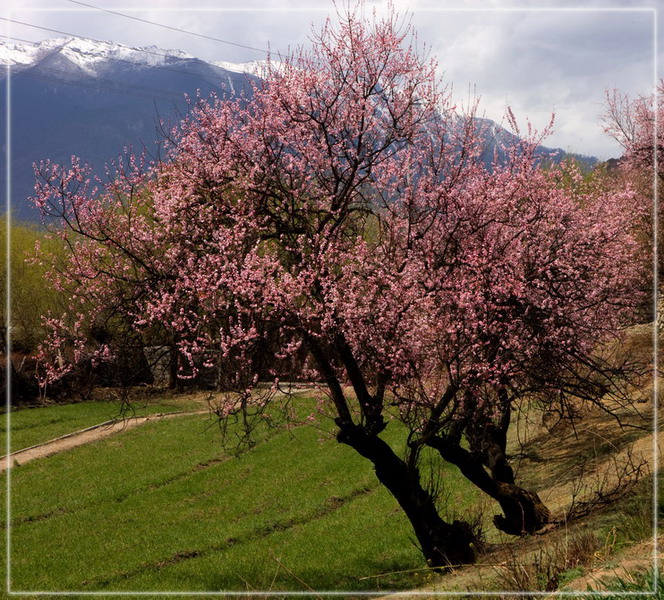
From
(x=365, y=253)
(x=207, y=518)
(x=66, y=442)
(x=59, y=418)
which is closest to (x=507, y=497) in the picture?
(x=365, y=253)

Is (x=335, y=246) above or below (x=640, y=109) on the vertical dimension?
below

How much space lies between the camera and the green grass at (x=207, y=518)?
48.8ft

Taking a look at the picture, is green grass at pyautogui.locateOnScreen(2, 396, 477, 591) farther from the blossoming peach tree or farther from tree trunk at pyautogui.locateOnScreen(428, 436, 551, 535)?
the blossoming peach tree

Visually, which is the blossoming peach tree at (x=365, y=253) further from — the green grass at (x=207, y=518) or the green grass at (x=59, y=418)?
the green grass at (x=59, y=418)

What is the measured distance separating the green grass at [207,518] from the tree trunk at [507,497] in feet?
7.05

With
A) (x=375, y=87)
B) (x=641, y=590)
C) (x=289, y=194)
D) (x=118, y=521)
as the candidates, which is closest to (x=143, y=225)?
(x=289, y=194)

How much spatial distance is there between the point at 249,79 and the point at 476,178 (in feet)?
14.1

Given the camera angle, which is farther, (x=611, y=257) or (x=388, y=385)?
(x=611, y=257)

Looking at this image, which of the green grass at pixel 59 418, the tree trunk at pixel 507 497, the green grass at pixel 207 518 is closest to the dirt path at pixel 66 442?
the green grass at pixel 59 418

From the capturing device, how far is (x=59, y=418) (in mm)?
33344

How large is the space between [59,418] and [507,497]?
2556 centimetres

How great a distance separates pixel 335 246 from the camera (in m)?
11.1

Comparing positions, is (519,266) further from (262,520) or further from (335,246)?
(262,520)

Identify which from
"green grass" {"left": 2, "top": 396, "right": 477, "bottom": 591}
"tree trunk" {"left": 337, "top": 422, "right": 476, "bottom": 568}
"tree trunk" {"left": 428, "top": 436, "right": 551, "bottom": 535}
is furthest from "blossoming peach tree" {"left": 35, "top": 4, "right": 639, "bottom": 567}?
"green grass" {"left": 2, "top": 396, "right": 477, "bottom": 591}
